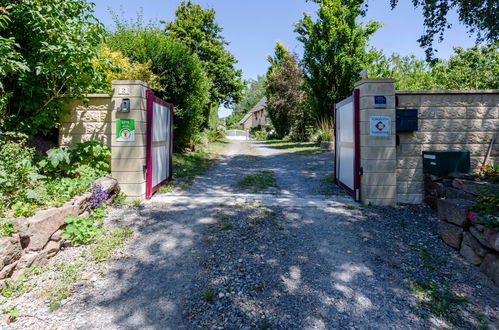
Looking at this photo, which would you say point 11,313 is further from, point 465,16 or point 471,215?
point 465,16

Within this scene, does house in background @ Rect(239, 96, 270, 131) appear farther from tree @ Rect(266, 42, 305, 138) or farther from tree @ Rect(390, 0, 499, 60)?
tree @ Rect(390, 0, 499, 60)

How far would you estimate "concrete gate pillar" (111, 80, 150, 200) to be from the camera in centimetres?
508

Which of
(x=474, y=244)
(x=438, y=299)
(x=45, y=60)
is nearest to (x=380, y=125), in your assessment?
(x=474, y=244)

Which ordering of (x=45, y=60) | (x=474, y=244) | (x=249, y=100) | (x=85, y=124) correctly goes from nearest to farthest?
(x=474, y=244)
(x=45, y=60)
(x=85, y=124)
(x=249, y=100)

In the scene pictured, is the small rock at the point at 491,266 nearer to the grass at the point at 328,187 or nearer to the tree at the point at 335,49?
the grass at the point at 328,187

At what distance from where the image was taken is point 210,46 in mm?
22078

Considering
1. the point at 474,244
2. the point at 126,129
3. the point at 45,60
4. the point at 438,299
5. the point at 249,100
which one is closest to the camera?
the point at 438,299

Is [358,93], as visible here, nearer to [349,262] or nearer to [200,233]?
[349,262]

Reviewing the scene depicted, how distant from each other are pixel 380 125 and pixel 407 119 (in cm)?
58

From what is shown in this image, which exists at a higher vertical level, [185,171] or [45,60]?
[45,60]

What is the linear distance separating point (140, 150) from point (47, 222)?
7.37 ft

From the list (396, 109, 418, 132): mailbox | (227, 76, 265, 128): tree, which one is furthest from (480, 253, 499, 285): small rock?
(227, 76, 265, 128): tree

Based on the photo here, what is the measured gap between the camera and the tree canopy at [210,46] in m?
21.5

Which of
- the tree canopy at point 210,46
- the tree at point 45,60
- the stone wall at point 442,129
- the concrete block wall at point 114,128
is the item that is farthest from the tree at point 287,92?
the tree at point 45,60
